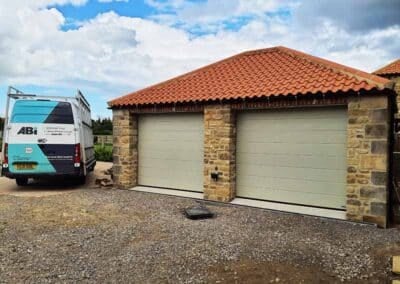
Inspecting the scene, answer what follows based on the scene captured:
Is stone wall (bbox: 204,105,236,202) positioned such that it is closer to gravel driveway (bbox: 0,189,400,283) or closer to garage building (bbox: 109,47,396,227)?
garage building (bbox: 109,47,396,227)

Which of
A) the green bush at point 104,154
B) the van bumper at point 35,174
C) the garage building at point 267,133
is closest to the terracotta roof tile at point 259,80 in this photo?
the garage building at point 267,133

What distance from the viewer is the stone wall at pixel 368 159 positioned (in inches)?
276

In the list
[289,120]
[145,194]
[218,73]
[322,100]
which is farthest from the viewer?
[218,73]

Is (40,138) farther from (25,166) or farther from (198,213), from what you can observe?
(198,213)

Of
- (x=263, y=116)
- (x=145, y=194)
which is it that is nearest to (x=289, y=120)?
Result: (x=263, y=116)

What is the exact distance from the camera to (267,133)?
29.0ft

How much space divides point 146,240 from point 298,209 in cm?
384

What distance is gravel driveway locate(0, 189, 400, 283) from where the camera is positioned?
14.9ft

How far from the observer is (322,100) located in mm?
7770

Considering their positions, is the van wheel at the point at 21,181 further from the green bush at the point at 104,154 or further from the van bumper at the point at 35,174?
the green bush at the point at 104,154

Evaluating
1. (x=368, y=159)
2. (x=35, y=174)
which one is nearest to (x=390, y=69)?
(x=368, y=159)

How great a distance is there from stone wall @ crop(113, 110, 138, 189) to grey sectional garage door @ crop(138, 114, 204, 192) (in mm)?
189

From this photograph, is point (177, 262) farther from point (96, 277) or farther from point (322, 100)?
point (322, 100)

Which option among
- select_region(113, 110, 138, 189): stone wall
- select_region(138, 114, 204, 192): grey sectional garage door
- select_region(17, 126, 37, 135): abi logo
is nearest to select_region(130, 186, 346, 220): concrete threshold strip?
select_region(138, 114, 204, 192): grey sectional garage door
